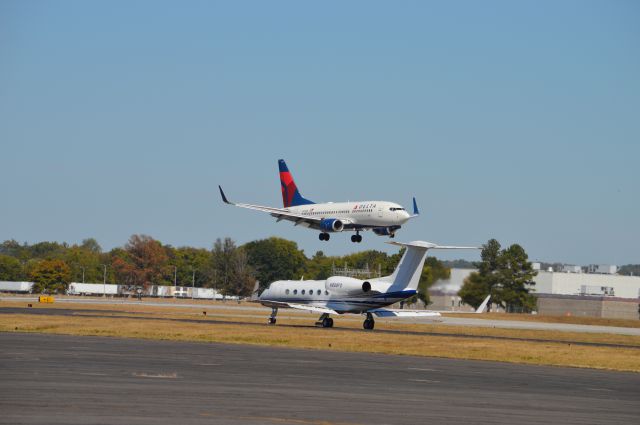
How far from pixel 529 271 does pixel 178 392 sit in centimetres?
10932

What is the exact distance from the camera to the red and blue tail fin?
3536 inches

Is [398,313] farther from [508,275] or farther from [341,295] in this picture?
[508,275]

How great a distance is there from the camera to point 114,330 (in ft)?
184

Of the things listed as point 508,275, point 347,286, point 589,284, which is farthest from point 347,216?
point 589,284

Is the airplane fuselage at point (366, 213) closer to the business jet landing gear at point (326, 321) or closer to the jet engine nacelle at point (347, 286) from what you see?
the jet engine nacelle at point (347, 286)

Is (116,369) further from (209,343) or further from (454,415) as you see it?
(209,343)

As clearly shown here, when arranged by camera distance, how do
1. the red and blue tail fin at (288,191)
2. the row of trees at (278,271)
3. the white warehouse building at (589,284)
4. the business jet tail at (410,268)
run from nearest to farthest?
the business jet tail at (410,268)
the red and blue tail fin at (288,191)
the row of trees at (278,271)
the white warehouse building at (589,284)

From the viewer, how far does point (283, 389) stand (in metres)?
28.2

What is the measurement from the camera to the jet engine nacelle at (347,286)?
69.9 meters

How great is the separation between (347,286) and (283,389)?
4304cm

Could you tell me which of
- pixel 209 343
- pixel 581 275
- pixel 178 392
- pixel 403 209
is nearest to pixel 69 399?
pixel 178 392

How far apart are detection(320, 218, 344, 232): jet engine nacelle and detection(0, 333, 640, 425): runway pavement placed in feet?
117

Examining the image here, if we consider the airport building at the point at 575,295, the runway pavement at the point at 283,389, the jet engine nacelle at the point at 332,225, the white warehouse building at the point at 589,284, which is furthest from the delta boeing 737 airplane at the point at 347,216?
the white warehouse building at the point at 589,284

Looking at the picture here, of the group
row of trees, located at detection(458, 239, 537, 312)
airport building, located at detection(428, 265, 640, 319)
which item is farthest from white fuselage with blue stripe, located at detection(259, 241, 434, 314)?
row of trees, located at detection(458, 239, 537, 312)
